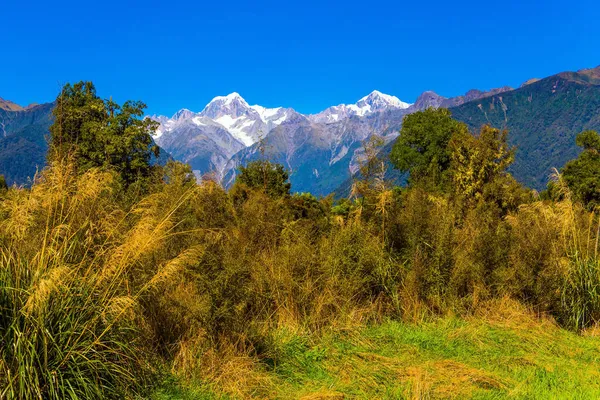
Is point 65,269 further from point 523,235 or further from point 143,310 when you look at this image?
point 523,235

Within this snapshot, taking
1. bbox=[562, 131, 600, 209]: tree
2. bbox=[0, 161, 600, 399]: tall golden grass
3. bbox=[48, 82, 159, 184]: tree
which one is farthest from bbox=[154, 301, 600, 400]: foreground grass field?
bbox=[562, 131, 600, 209]: tree

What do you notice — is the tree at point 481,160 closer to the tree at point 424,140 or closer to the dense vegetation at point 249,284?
the dense vegetation at point 249,284

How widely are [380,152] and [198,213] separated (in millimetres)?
4587

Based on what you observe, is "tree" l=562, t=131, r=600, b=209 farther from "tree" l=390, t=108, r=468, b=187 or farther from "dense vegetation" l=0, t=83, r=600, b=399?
"dense vegetation" l=0, t=83, r=600, b=399

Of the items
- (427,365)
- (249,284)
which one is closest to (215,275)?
(249,284)

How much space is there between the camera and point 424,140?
44.2 meters

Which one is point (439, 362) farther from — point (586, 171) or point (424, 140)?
point (424, 140)

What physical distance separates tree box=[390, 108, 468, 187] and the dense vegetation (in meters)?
34.5

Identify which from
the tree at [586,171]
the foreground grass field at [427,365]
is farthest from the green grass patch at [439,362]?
the tree at [586,171]

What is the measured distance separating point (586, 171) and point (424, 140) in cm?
1520

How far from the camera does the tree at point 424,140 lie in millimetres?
42375

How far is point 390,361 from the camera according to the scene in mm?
5426

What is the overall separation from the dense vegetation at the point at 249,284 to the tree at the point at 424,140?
1359 inches

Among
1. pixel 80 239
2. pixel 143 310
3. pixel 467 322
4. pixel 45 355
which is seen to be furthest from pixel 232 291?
pixel 467 322
